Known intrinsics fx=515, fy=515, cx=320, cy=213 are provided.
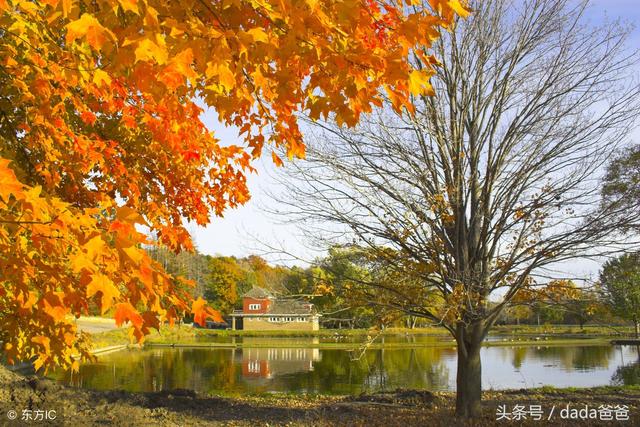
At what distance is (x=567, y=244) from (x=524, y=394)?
5.48 metres

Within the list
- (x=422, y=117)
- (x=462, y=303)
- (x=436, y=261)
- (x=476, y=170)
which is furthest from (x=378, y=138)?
(x=462, y=303)

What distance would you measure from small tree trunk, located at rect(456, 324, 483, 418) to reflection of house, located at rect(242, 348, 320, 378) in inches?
505

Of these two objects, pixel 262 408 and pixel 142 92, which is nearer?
pixel 142 92

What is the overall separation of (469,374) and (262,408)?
3843 millimetres

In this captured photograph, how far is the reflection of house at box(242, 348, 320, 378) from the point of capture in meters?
21.4

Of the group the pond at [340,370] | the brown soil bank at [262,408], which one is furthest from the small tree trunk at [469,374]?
the pond at [340,370]

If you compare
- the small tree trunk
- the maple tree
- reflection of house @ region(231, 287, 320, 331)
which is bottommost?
reflection of house @ region(231, 287, 320, 331)

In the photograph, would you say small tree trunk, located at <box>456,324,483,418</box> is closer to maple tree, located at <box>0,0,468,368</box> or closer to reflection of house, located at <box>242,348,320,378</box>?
maple tree, located at <box>0,0,468,368</box>

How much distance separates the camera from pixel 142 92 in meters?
3.23

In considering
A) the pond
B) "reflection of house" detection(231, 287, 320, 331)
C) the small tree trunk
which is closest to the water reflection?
the pond

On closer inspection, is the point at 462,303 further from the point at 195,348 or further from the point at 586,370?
the point at 195,348

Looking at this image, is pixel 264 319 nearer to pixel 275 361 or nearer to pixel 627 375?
pixel 275 361

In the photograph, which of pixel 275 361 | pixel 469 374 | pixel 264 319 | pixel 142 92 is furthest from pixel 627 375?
pixel 264 319

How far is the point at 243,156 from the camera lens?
663cm
